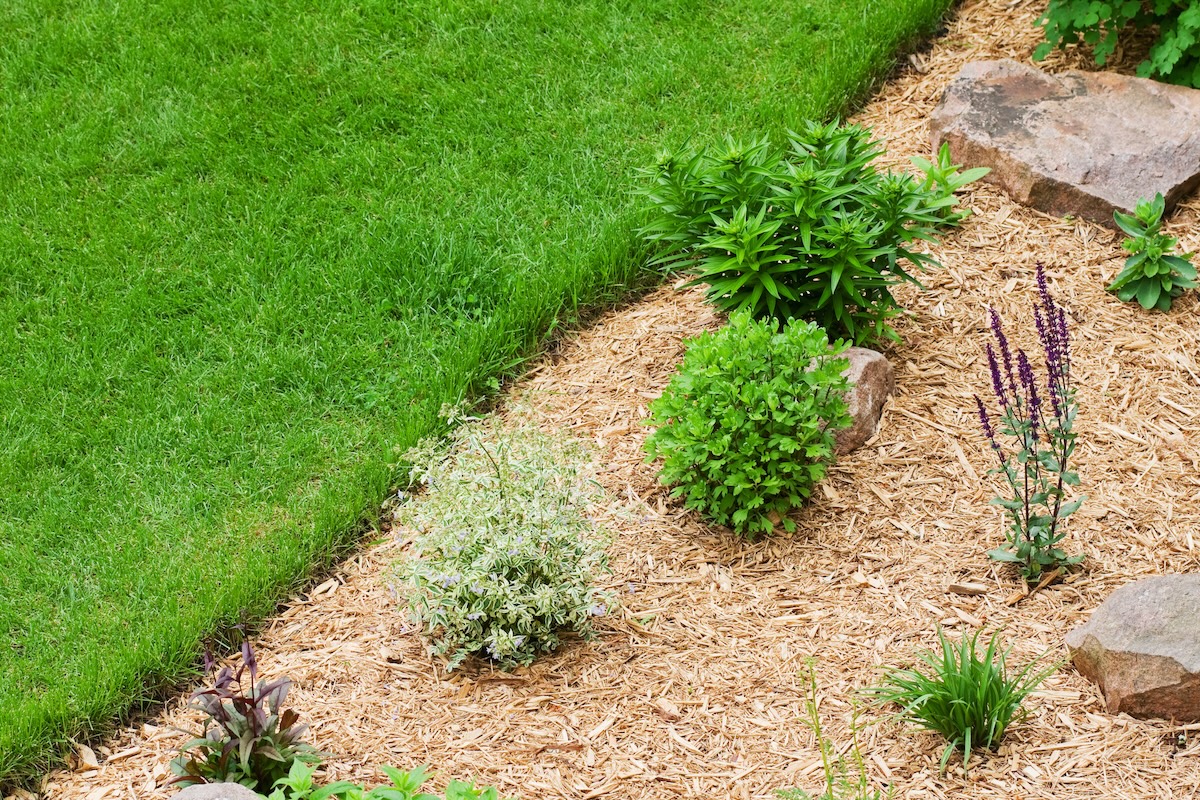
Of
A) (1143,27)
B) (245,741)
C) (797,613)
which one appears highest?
(1143,27)

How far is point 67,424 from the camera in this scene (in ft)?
16.9

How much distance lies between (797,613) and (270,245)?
3.24 meters

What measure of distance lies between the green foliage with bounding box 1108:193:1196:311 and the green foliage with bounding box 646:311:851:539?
5.56ft

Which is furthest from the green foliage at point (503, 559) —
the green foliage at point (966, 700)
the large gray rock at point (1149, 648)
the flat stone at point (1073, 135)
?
the flat stone at point (1073, 135)

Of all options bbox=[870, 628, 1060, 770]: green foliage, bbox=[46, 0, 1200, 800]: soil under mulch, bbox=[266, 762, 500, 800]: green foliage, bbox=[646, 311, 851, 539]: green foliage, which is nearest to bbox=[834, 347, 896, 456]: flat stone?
bbox=[46, 0, 1200, 800]: soil under mulch

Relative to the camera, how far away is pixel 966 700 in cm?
346

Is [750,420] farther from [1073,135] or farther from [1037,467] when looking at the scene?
[1073,135]

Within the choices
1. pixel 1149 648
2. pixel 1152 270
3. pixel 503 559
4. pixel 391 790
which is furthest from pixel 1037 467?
pixel 391 790

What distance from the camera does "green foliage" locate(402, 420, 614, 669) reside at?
3910 mm

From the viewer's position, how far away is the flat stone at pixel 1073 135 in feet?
18.5

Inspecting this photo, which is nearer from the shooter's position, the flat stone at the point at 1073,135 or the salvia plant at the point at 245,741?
the salvia plant at the point at 245,741

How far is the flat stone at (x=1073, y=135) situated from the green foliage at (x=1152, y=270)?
298 mm

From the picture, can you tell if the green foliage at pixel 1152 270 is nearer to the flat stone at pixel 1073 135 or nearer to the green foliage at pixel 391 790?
the flat stone at pixel 1073 135

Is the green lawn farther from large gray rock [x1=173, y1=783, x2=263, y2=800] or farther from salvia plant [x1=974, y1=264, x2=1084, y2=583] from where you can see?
salvia plant [x1=974, y1=264, x2=1084, y2=583]
